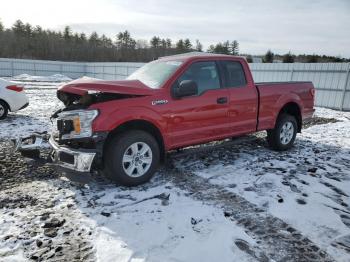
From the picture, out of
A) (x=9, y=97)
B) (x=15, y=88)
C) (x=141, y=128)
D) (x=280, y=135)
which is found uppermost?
(x=141, y=128)

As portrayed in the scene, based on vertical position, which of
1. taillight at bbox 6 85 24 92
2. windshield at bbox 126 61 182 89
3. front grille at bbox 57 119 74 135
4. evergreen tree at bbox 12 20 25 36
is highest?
evergreen tree at bbox 12 20 25 36

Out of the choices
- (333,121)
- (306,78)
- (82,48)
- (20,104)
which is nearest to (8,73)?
(82,48)

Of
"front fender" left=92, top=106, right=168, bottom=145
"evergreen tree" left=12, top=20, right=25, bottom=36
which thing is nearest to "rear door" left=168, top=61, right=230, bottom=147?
"front fender" left=92, top=106, right=168, bottom=145

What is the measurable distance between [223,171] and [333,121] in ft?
24.6

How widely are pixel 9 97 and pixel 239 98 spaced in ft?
23.2

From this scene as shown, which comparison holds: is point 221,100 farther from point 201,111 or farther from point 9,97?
point 9,97

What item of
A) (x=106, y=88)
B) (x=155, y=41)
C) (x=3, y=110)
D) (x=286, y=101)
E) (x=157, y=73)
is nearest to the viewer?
(x=106, y=88)

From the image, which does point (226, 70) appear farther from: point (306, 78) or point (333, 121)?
point (306, 78)

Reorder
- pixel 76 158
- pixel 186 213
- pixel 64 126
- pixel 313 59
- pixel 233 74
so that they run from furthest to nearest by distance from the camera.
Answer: pixel 313 59, pixel 233 74, pixel 64 126, pixel 76 158, pixel 186 213

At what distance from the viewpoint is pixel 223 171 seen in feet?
17.5

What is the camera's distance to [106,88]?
4266mm

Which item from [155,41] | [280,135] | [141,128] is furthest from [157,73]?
[155,41]

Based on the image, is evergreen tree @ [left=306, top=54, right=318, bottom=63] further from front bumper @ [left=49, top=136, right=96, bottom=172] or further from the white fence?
front bumper @ [left=49, top=136, right=96, bottom=172]

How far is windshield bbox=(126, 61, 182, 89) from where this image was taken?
4.89 metres
